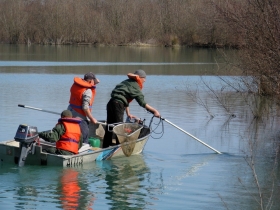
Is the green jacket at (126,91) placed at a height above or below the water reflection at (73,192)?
above

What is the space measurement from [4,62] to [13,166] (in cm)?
2889

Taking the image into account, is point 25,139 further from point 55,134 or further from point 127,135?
point 127,135

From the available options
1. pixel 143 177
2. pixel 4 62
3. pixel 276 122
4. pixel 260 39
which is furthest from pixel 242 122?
pixel 4 62

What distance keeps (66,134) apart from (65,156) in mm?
367

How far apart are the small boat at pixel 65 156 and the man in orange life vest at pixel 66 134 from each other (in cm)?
15

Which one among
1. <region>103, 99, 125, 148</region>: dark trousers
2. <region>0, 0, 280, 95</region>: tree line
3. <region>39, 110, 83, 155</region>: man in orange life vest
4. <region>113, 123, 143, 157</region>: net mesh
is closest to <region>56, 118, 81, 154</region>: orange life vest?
<region>39, 110, 83, 155</region>: man in orange life vest

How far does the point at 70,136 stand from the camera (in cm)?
1098

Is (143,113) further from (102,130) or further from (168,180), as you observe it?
(168,180)

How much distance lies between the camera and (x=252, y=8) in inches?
642

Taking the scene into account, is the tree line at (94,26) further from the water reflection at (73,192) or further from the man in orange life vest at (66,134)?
the water reflection at (73,192)

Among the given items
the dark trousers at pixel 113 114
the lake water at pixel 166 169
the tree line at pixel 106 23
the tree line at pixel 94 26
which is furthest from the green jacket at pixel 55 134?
the tree line at pixel 94 26

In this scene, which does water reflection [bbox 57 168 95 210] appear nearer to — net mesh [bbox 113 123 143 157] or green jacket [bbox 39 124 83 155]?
green jacket [bbox 39 124 83 155]

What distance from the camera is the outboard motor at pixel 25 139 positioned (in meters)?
10.5

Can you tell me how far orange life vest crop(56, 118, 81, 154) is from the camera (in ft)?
36.0
